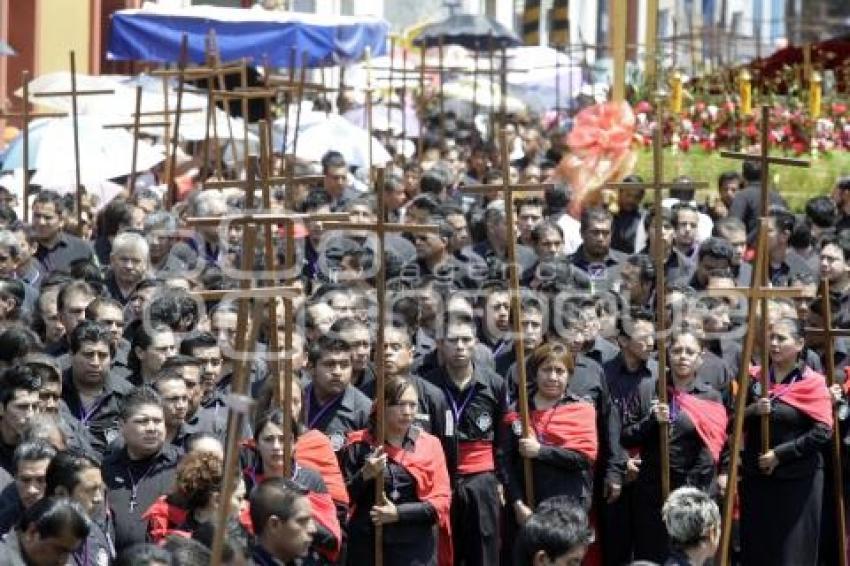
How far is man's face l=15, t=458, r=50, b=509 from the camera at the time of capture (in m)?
10.2

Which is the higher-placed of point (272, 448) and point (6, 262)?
point (6, 262)

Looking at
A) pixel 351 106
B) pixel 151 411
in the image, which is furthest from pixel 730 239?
pixel 351 106

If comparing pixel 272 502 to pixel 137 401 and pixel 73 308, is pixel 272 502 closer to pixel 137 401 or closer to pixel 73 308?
pixel 137 401

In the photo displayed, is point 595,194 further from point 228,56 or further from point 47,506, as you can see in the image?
point 47,506

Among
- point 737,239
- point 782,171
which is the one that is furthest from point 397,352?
point 782,171

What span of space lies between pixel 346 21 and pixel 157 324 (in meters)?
14.8

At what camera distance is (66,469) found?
32.7 feet

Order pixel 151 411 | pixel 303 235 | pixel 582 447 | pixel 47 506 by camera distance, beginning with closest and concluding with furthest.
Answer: pixel 47 506 < pixel 151 411 < pixel 582 447 < pixel 303 235

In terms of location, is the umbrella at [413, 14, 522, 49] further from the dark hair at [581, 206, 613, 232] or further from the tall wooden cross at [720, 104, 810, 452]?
the tall wooden cross at [720, 104, 810, 452]

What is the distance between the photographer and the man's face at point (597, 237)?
1655 cm

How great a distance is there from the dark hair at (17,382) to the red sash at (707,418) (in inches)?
138

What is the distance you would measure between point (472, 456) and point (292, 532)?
340 cm

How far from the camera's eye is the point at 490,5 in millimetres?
43125

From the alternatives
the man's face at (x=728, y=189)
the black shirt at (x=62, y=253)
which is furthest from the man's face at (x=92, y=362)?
the man's face at (x=728, y=189)
